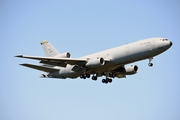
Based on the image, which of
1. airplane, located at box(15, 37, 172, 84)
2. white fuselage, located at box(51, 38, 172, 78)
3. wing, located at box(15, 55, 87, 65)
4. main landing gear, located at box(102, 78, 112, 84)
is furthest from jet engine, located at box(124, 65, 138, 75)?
wing, located at box(15, 55, 87, 65)

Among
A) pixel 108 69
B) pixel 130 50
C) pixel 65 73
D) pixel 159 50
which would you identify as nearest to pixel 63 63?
pixel 65 73

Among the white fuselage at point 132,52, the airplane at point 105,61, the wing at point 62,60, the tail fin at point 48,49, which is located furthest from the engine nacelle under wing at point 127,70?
the tail fin at point 48,49

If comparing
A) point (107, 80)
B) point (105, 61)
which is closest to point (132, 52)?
point (105, 61)

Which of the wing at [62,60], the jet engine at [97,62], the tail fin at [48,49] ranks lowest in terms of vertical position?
the jet engine at [97,62]

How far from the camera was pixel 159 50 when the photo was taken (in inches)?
1895

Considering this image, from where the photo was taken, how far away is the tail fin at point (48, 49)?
60.0 metres

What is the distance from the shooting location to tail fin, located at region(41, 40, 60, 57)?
2362 inches

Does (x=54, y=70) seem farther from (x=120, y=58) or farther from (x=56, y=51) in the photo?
(x=120, y=58)

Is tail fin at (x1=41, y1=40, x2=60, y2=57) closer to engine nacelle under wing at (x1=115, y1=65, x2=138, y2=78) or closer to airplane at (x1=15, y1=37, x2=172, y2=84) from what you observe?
airplane at (x1=15, y1=37, x2=172, y2=84)

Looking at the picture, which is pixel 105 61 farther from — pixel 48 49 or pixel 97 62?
pixel 48 49

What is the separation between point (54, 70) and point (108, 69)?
8.83 metres

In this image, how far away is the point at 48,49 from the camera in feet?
200

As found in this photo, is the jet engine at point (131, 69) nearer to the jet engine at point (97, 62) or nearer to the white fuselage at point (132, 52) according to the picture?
the white fuselage at point (132, 52)

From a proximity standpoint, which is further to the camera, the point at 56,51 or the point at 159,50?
the point at 56,51
